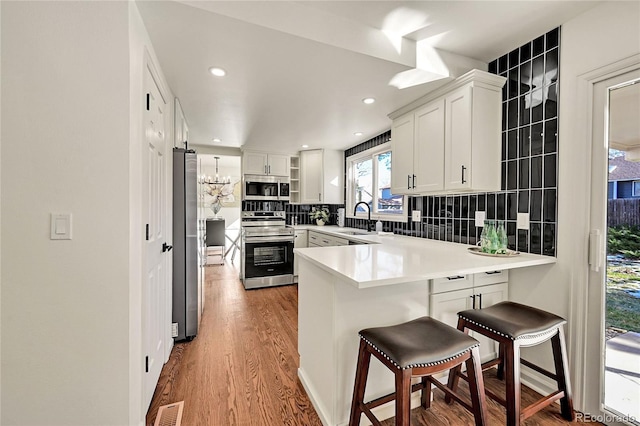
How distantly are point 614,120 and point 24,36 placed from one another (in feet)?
9.57

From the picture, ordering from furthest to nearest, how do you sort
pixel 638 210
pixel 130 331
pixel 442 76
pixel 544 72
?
pixel 442 76 < pixel 544 72 < pixel 638 210 < pixel 130 331

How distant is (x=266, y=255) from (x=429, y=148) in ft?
9.23

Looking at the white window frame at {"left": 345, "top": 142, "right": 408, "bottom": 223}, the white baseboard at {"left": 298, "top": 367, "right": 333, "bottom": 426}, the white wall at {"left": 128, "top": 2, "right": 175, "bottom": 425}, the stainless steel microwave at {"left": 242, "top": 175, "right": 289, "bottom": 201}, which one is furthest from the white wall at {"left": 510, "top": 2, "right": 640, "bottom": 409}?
the stainless steel microwave at {"left": 242, "top": 175, "right": 289, "bottom": 201}

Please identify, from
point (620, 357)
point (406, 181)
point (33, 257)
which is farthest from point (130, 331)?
point (620, 357)

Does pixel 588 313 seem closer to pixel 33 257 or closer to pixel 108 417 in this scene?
pixel 108 417

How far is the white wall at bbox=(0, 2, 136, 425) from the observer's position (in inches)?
43.9

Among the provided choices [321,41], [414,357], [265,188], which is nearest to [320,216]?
[265,188]

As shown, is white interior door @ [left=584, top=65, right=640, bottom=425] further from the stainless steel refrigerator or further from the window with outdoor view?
the stainless steel refrigerator

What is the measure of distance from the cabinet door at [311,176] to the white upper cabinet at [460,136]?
2.36 meters

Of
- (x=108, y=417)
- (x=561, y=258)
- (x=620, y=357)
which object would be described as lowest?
(x=108, y=417)

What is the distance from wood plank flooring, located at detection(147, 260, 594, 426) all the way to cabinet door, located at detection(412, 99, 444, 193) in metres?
1.55

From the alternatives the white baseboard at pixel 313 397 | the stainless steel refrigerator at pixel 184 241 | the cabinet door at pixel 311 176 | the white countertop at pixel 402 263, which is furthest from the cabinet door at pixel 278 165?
the white baseboard at pixel 313 397

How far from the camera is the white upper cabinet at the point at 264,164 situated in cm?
443

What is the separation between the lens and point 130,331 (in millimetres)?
1237
